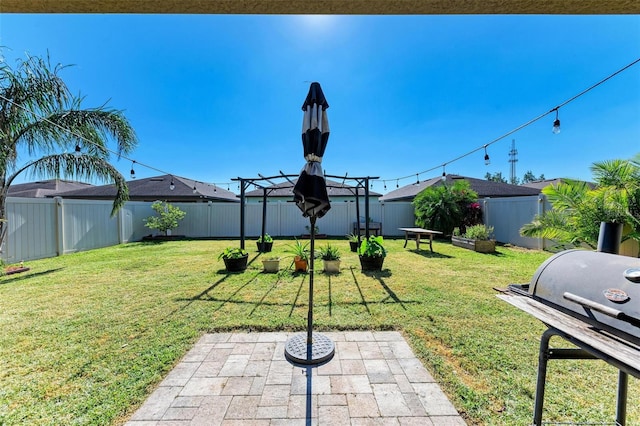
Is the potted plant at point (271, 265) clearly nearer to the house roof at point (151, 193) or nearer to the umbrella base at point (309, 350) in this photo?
the umbrella base at point (309, 350)

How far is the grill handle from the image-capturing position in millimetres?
924

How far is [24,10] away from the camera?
1.49 m

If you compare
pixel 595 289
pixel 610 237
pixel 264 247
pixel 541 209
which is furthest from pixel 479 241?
pixel 595 289

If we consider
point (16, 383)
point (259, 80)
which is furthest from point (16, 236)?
point (259, 80)

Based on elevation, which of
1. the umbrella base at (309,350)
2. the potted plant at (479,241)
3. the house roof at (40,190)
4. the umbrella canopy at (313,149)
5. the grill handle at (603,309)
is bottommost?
the umbrella base at (309,350)

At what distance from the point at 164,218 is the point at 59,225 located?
385cm

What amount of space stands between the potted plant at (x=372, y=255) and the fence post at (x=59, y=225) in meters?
9.01

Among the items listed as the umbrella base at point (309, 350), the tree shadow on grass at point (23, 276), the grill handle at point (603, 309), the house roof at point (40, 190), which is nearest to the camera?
the grill handle at point (603, 309)

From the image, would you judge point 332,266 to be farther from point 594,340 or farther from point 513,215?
point 513,215

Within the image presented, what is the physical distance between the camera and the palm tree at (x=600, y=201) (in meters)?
3.98

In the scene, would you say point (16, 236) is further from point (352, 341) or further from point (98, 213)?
point (352, 341)

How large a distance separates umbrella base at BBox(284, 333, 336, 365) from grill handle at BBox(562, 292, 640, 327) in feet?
6.03

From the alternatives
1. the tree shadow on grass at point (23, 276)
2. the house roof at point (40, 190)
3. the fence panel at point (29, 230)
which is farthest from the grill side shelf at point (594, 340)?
the house roof at point (40, 190)

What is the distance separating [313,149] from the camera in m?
2.31
